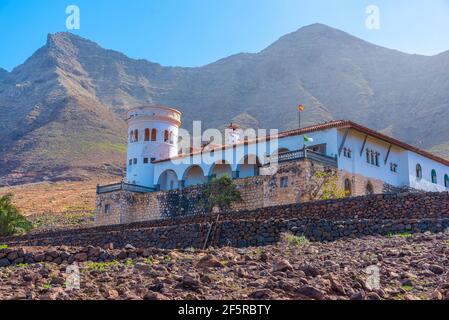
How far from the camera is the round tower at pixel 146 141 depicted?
4544cm

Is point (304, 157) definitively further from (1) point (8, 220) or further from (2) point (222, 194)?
(1) point (8, 220)

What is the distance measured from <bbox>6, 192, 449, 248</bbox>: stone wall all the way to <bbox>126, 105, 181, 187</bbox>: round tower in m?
20.0

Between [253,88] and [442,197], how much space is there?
131 metres

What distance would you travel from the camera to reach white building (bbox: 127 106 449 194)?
35250mm

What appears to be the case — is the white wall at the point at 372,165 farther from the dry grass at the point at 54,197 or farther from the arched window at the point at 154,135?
the dry grass at the point at 54,197

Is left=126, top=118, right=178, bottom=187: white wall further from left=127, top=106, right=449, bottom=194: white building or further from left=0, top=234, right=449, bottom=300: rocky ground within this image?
left=0, top=234, right=449, bottom=300: rocky ground

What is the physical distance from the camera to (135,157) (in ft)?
150

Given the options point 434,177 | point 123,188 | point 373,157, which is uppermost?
point 373,157

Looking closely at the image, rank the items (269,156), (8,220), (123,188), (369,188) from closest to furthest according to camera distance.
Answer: (269,156) < (369,188) < (8,220) < (123,188)

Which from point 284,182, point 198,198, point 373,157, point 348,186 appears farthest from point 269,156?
point 373,157

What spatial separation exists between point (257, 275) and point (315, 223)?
9.00m

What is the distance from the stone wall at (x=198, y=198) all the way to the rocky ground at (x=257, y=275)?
56.7ft

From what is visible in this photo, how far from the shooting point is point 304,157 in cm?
3309

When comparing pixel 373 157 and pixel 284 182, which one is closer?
pixel 284 182
